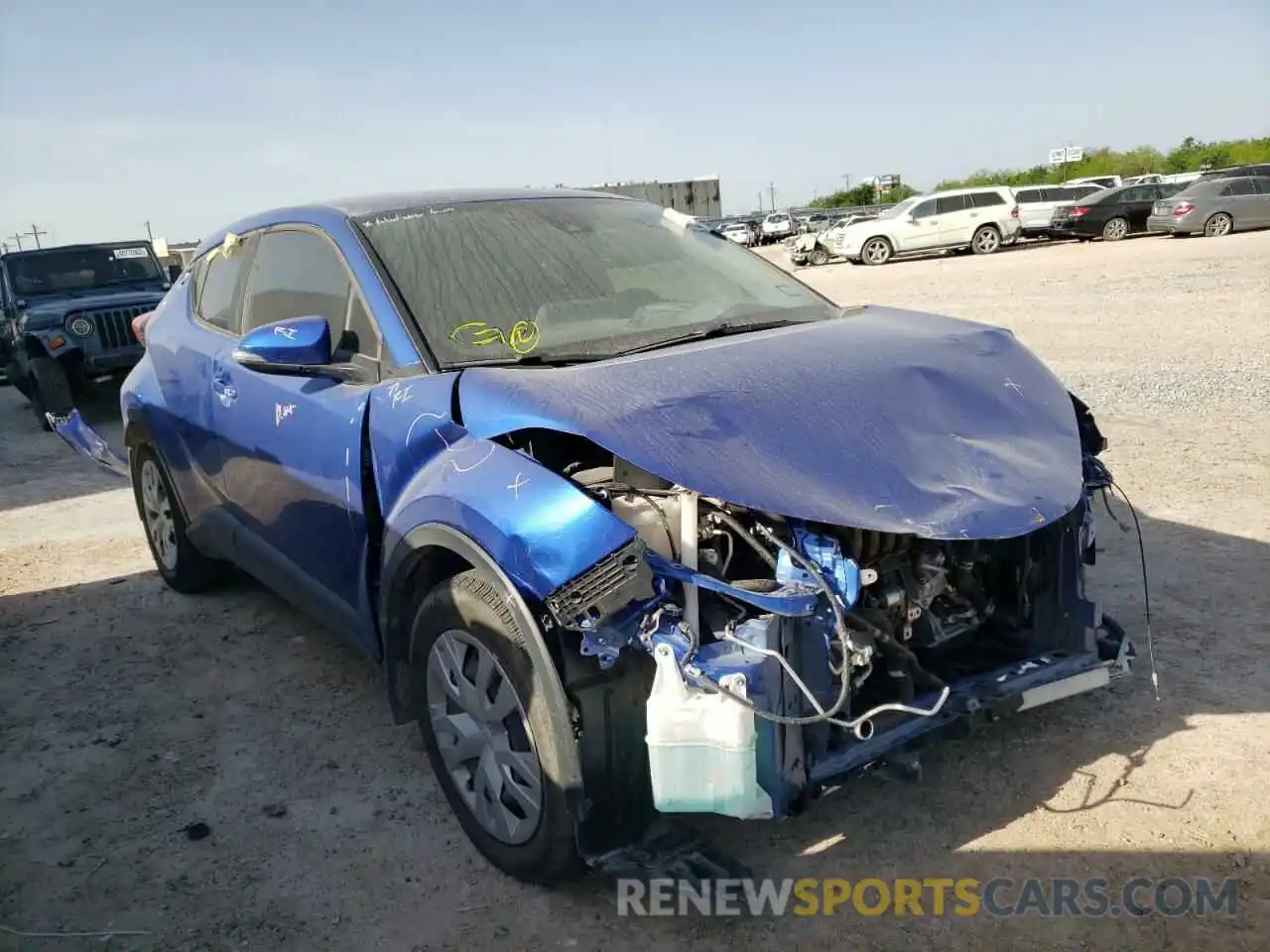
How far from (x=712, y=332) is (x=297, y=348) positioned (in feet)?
4.36

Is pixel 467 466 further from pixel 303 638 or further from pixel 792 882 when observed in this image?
pixel 303 638

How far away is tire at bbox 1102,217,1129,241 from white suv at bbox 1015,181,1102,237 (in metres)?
1.44

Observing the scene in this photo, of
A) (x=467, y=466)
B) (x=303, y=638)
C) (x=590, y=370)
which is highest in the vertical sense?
(x=590, y=370)

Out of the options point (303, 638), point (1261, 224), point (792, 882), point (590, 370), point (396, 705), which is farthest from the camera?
point (1261, 224)

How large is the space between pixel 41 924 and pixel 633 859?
1.68m

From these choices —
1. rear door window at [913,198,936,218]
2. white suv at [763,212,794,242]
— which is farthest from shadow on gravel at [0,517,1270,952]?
white suv at [763,212,794,242]

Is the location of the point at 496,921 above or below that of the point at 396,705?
below

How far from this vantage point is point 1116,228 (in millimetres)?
24609

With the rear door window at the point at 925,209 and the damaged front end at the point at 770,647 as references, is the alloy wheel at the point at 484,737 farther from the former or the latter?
the rear door window at the point at 925,209

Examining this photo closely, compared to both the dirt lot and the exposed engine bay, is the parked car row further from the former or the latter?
the exposed engine bay

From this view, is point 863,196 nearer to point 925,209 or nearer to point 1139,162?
point 1139,162

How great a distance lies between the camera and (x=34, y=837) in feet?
10.5

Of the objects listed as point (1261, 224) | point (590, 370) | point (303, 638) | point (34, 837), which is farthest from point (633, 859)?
point (1261, 224)

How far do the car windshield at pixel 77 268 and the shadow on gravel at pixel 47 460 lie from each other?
1.28 m
